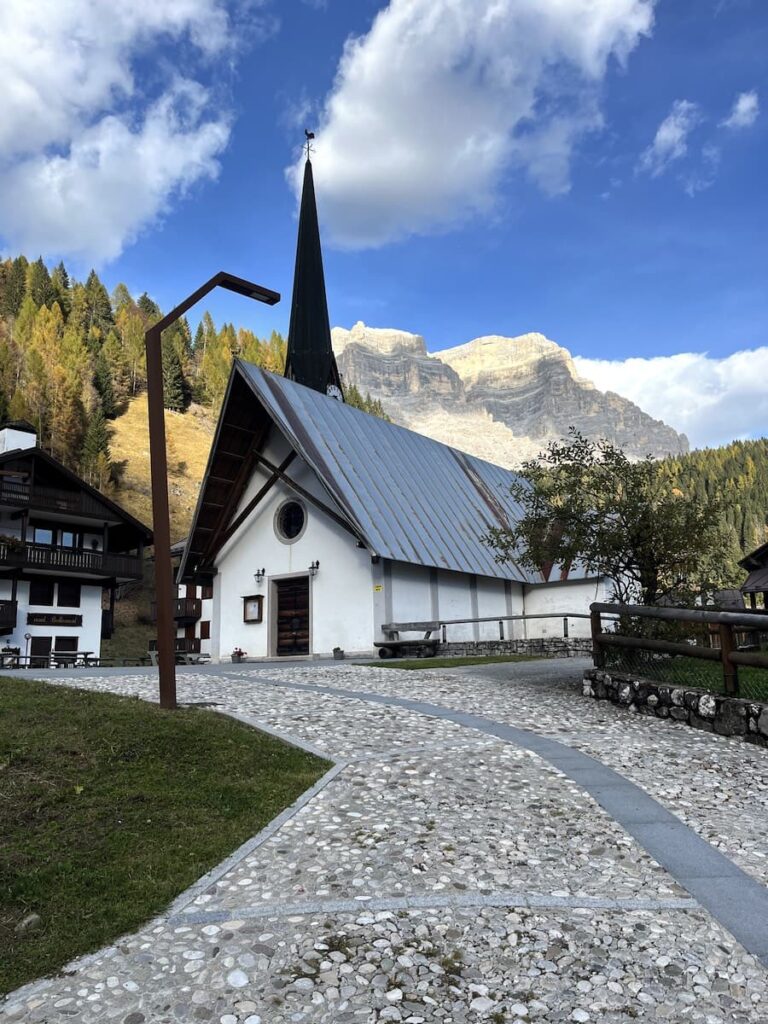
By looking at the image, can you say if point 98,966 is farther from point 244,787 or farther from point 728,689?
point 728,689

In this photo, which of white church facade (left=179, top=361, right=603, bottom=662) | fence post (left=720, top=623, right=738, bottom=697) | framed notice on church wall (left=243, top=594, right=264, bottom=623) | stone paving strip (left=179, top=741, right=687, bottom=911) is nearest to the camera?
stone paving strip (left=179, top=741, right=687, bottom=911)

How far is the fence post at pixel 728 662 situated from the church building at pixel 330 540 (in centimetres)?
1349

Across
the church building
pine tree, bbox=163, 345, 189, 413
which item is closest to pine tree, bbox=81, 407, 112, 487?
pine tree, bbox=163, 345, 189, 413

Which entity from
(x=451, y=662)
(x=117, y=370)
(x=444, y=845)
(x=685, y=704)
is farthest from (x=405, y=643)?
(x=117, y=370)

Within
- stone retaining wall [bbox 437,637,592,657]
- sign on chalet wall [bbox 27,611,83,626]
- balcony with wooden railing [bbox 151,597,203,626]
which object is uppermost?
balcony with wooden railing [bbox 151,597,203,626]

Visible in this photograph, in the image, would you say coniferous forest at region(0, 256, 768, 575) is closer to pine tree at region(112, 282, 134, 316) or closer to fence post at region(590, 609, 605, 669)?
pine tree at region(112, 282, 134, 316)

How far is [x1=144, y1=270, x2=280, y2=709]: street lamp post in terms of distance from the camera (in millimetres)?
9844

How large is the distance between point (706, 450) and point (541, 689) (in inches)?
4799

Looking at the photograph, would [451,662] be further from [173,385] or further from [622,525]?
[173,385]

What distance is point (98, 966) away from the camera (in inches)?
156

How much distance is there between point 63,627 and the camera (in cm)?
4003

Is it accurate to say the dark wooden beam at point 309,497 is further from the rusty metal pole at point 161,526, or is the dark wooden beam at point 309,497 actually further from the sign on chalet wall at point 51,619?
the sign on chalet wall at point 51,619

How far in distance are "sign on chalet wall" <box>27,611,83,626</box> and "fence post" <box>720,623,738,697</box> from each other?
36.5m

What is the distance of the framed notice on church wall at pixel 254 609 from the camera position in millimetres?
26953
